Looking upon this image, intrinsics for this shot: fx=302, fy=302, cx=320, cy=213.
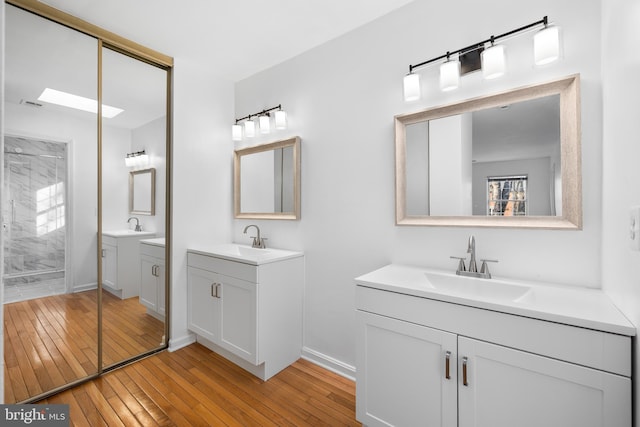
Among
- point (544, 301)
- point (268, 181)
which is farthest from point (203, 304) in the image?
point (544, 301)

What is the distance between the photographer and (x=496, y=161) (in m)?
1.65

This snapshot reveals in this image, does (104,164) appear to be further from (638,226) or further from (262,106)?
(638,226)

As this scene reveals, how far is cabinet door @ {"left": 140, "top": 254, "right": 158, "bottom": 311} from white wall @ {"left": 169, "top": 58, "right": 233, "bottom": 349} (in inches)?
5.4

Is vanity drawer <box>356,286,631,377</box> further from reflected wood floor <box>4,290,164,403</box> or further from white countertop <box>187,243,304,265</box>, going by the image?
reflected wood floor <box>4,290,164,403</box>

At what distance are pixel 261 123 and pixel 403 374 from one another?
2.14 meters

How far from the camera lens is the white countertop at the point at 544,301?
40.8 inches

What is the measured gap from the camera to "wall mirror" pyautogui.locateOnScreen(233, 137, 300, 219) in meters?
2.47

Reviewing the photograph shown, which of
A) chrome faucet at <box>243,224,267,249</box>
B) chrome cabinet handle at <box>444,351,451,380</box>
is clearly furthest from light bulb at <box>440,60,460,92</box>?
chrome faucet at <box>243,224,267,249</box>

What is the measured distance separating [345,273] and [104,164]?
6.28 feet

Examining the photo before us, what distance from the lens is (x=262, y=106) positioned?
108 inches

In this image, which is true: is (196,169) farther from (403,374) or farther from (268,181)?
(403,374)

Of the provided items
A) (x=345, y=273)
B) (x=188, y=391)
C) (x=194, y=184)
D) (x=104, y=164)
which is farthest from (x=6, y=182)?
(x=345, y=273)

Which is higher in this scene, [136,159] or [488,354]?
[136,159]

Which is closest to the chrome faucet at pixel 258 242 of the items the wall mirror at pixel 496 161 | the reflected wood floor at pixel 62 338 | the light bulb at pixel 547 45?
the reflected wood floor at pixel 62 338
